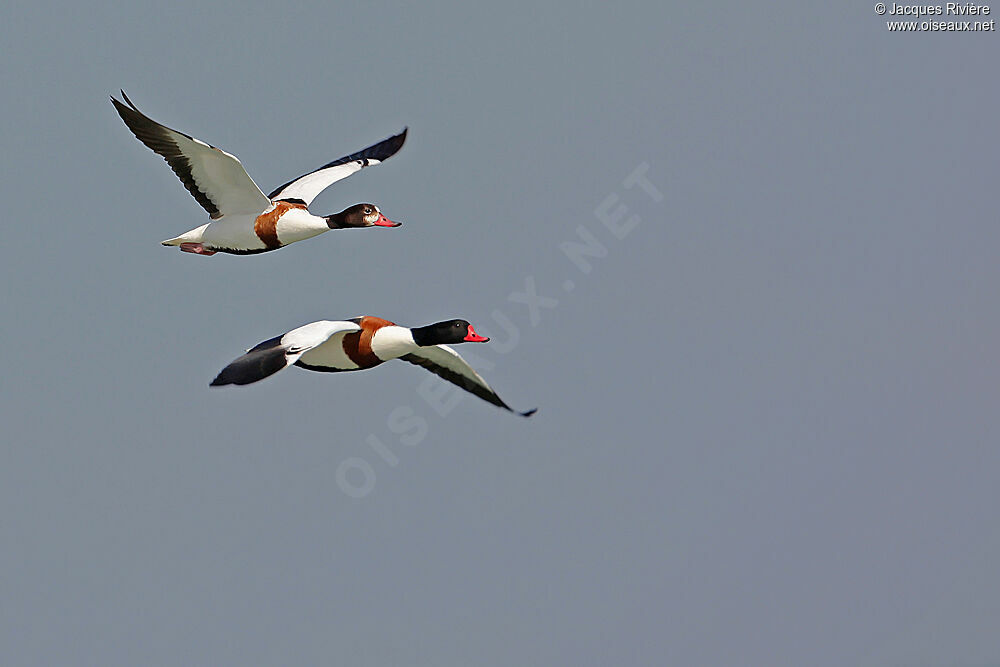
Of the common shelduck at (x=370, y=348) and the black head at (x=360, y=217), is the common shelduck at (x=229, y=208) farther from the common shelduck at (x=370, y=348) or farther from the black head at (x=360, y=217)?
the common shelduck at (x=370, y=348)

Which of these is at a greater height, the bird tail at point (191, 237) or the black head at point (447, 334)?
the bird tail at point (191, 237)

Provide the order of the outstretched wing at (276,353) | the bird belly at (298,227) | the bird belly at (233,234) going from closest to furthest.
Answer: the outstretched wing at (276,353), the bird belly at (298,227), the bird belly at (233,234)

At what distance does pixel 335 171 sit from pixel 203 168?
3925 mm

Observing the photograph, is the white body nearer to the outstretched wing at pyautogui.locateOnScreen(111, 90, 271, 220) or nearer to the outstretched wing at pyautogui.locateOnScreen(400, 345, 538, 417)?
Answer: the outstretched wing at pyautogui.locateOnScreen(111, 90, 271, 220)

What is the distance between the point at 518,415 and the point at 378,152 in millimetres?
6830

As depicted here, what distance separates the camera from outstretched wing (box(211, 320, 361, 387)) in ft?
67.9

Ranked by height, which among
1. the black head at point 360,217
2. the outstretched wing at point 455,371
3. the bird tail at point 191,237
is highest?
the bird tail at point 191,237

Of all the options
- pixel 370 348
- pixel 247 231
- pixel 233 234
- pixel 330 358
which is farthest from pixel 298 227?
pixel 370 348

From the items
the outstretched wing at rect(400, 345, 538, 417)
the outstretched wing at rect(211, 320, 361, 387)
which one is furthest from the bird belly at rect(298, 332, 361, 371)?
the outstretched wing at rect(400, 345, 538, 417)

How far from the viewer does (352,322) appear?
23.8m

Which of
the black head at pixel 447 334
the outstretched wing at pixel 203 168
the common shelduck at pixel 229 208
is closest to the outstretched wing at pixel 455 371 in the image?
the black head at pixel 447 334

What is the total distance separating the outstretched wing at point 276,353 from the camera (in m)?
20.7

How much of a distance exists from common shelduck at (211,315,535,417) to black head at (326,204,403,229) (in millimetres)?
1579

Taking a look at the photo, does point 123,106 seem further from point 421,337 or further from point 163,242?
point 421,337
